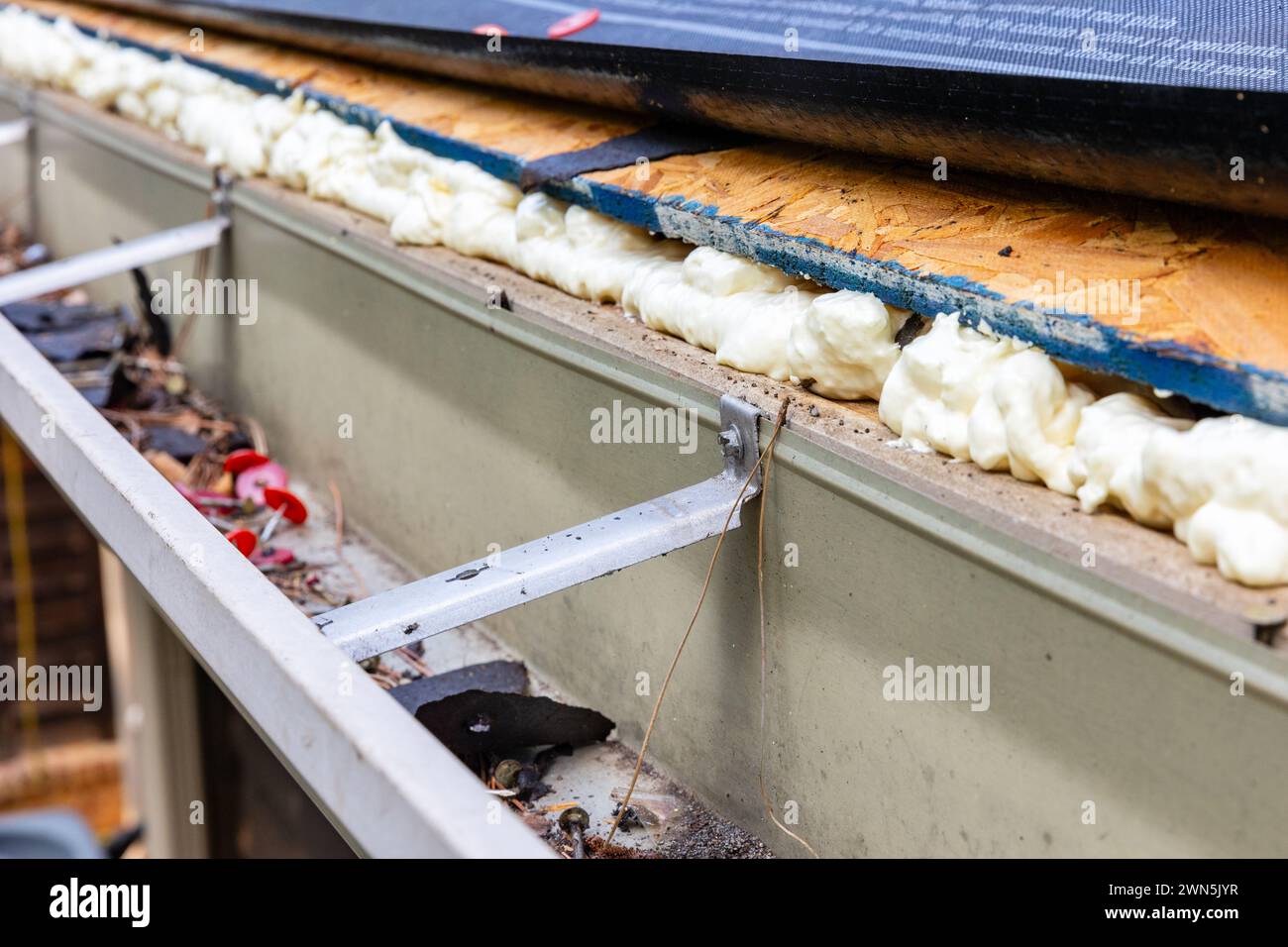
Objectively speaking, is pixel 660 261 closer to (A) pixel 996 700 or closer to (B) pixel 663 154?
(B) pixel 663 154

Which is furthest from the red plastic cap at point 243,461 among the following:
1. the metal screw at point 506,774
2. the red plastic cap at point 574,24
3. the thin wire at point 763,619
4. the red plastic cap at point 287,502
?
the thin wire at point 763,619

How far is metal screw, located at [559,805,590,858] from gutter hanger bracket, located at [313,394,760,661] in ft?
1.16

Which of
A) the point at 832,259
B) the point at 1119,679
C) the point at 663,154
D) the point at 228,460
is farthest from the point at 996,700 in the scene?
the point at 228,460

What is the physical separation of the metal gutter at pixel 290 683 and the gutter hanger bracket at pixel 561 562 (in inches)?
3.7

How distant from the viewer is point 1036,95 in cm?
138

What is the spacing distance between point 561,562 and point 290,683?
14.0 inches

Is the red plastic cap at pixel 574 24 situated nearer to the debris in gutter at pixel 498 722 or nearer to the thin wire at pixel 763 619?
the thin wire at pixel 763 619

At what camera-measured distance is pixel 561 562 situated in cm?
150

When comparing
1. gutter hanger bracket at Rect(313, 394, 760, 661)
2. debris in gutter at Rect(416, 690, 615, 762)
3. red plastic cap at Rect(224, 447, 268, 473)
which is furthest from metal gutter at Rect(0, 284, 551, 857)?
red plastic cap at Rect(224, 447, 268, 473)

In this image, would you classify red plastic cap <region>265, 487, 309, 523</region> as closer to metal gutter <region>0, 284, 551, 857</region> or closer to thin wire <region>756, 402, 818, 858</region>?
metal gutter <region>0, 284, 551, 857</region>

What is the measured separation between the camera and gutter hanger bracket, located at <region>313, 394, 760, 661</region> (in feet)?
4.75

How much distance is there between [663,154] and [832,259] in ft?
1.91

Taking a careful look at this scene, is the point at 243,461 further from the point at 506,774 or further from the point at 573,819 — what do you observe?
the point at 573,819

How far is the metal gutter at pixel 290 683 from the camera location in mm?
1088
